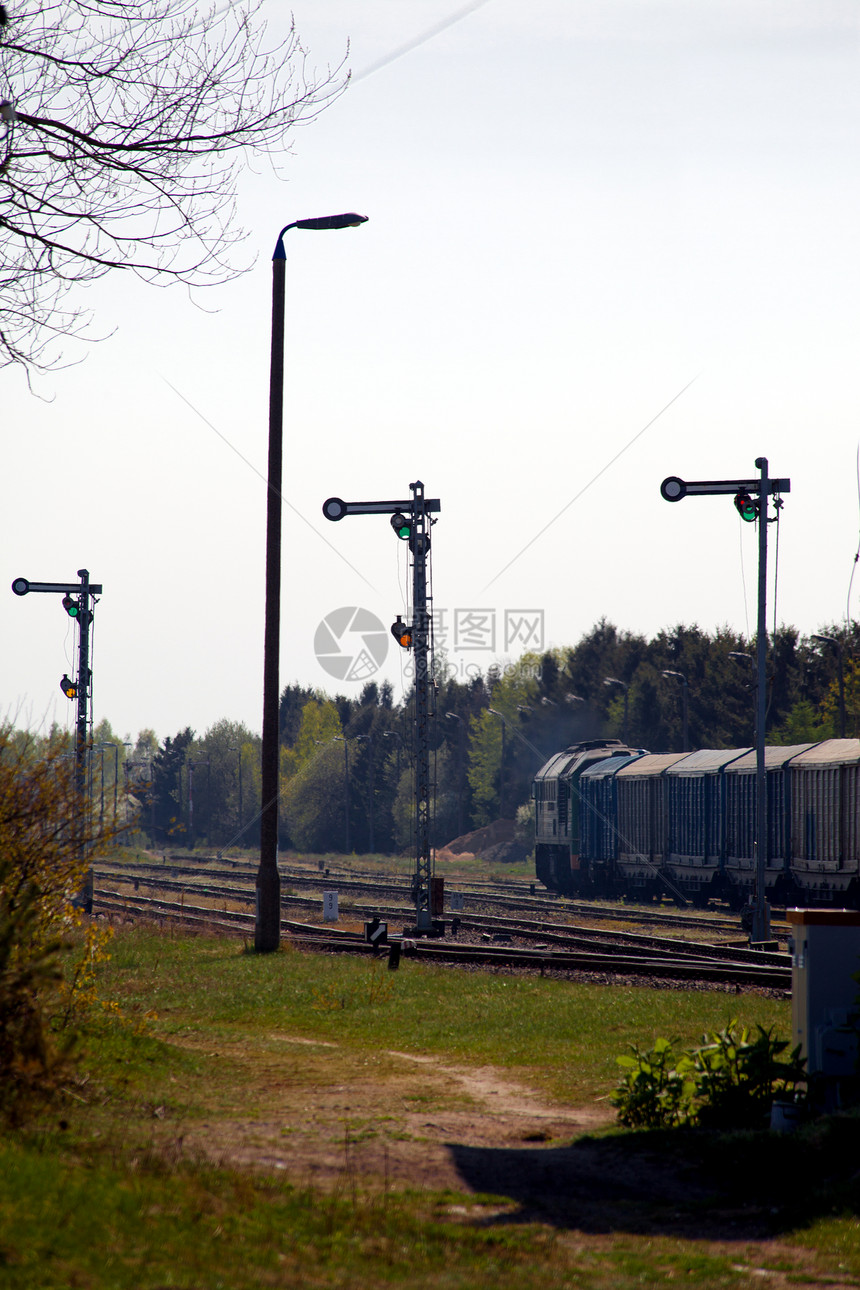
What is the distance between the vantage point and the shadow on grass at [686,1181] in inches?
263

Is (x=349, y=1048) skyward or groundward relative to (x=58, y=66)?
groundward

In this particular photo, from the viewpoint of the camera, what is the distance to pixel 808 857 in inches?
1142

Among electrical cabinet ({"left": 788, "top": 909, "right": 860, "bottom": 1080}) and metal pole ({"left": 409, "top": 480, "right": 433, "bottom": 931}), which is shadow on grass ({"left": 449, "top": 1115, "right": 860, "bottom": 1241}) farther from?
metal pole ({"left": 409, "top": 480, "right": 433, "bottom": 931})

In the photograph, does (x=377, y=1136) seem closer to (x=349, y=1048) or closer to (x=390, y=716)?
(x=349, y=1048)

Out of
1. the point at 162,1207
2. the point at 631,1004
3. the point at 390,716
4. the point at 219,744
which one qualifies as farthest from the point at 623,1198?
the point at 219,744

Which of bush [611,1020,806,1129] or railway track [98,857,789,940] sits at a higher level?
bush [611,1020,806,1129]

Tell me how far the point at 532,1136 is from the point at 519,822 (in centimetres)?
7627

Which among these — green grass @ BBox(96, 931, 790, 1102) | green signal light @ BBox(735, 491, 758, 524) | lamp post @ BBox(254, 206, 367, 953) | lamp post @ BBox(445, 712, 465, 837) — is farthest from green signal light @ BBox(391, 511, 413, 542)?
lamp post @ BBox(445, 712, 465, 837)

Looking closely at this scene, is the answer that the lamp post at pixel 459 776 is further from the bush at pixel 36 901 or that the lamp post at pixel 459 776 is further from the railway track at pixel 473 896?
the bush at pixel 36 901

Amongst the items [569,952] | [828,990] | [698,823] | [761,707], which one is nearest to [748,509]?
[761,707]

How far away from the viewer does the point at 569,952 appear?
20.2 metres

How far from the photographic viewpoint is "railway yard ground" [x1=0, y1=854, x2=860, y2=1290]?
5539mm

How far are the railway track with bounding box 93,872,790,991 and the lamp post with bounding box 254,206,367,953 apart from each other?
1.58m

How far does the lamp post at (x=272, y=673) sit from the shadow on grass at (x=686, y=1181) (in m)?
12.3
